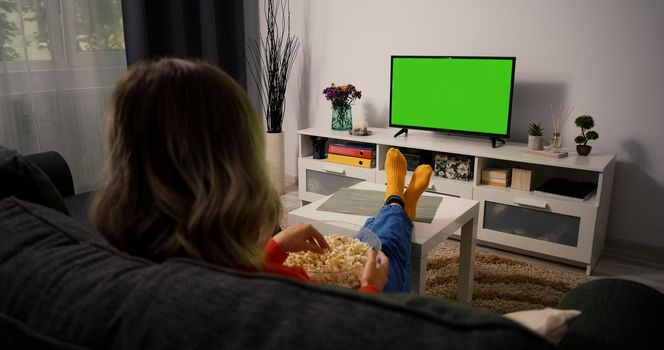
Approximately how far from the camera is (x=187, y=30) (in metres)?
3.90

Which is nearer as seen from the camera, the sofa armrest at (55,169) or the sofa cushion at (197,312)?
the sofa cushion at (197,312)

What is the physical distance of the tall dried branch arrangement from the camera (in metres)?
4.03

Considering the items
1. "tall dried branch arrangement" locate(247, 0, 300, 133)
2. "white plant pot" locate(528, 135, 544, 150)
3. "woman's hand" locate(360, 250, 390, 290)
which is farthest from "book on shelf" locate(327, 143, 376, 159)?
"woman's hand" locate(360, 250, 390, 290)

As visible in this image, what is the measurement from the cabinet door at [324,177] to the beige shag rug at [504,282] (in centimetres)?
87

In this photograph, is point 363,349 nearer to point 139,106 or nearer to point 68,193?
point 139,106

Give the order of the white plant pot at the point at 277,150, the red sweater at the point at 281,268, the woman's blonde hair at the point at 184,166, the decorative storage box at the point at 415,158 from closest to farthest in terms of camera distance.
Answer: the woman's blonde hair at the point at 184,166 < the red sweater at the point at 281,268 < the decorative storage box at the point at 415,158 < the white plant pot at the point at 277,150

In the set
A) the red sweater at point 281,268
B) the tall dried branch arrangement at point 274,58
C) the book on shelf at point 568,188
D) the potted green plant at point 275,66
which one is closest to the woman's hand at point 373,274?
the red sweater at point 281,268

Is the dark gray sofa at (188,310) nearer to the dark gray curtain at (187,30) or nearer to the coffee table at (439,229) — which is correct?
the coffee table at (439,229)

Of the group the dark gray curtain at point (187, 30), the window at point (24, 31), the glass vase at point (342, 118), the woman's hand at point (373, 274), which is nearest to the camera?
the woman's hand at point (373, 274)

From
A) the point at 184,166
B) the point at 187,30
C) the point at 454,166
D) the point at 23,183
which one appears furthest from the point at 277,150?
the point at 184,166

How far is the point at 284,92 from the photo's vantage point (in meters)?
4.11

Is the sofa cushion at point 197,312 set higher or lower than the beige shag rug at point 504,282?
higher

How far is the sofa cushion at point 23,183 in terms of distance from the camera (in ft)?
3.08

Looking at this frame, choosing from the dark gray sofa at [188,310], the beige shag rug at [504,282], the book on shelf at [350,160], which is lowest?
the beige shag rug at [504,282]
